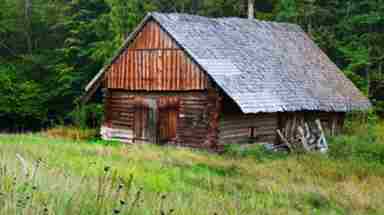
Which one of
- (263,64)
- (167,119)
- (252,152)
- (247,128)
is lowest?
(252,152)

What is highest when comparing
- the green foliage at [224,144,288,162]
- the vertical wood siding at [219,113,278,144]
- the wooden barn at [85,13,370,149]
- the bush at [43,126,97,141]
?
the wooden barn at [85,13,370,149]

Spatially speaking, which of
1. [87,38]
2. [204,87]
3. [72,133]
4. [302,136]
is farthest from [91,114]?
[302,136]

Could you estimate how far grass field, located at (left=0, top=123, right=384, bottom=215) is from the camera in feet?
18.8

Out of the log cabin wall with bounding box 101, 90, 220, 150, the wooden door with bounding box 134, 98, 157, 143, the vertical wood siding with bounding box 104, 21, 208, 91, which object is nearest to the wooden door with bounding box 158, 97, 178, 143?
the log cabin wall with bounding box 101, 90, 220, 150

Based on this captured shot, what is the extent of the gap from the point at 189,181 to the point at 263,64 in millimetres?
13093

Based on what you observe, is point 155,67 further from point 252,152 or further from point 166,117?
point 252,152

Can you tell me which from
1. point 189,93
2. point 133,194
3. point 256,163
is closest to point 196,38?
point 189,93

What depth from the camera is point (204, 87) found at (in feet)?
69.8

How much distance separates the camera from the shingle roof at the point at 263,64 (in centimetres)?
2142

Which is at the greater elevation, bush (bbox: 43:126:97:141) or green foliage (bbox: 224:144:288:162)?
green foliage (bbox: 224:144:288:162)

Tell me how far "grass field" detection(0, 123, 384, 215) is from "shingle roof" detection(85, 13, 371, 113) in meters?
2.15

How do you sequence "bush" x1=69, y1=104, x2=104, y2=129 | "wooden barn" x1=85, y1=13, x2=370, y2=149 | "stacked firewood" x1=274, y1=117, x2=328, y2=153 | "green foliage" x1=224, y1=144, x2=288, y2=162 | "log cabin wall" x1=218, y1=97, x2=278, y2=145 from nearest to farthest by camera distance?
"green foliage" x1=224, y1=144, x2=288, y2=162 → "wooden barn" x1=85, y1=13, x2=370, y2=149 → "log cabin wall" x1=218, y1=97, x2=278, y2=145 → "stacked firewood" x1=274, y1=117, x2=328, y2=153 → "bush" x1=69, y1=104, x2=104, y2=129

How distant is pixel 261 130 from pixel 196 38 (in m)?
4.38

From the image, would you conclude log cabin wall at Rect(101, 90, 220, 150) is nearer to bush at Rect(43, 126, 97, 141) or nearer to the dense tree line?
bush at Rect(43, 126, 97, 141)
